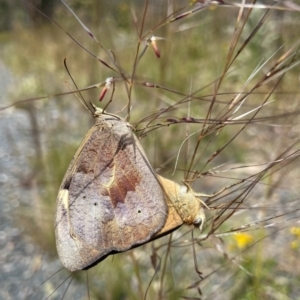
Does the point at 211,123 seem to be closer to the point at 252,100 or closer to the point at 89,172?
the point at 89,172

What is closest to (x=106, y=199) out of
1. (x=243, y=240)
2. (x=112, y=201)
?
(x=112, y=201)

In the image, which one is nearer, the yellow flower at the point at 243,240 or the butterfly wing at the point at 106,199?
the butterfly wing at the point at 106,199

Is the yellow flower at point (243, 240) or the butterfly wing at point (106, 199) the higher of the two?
the butterfly wing at point (106, 199)

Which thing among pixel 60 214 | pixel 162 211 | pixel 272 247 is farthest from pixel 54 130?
pixel 162 211

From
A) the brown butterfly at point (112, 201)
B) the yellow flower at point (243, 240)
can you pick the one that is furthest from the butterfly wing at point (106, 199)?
the yellow flower at point (243, 240)

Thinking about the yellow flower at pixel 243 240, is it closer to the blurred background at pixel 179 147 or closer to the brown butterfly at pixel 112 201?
the blurred background at pixel 179 147

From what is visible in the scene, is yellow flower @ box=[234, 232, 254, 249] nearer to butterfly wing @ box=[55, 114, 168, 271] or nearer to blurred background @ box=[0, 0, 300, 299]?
blurred background @ box=[0, 0, 300, 299]

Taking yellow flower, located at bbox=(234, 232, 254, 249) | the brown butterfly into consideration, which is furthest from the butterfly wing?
yellow flower, located at bbox=(234, 232, 254, 249)
